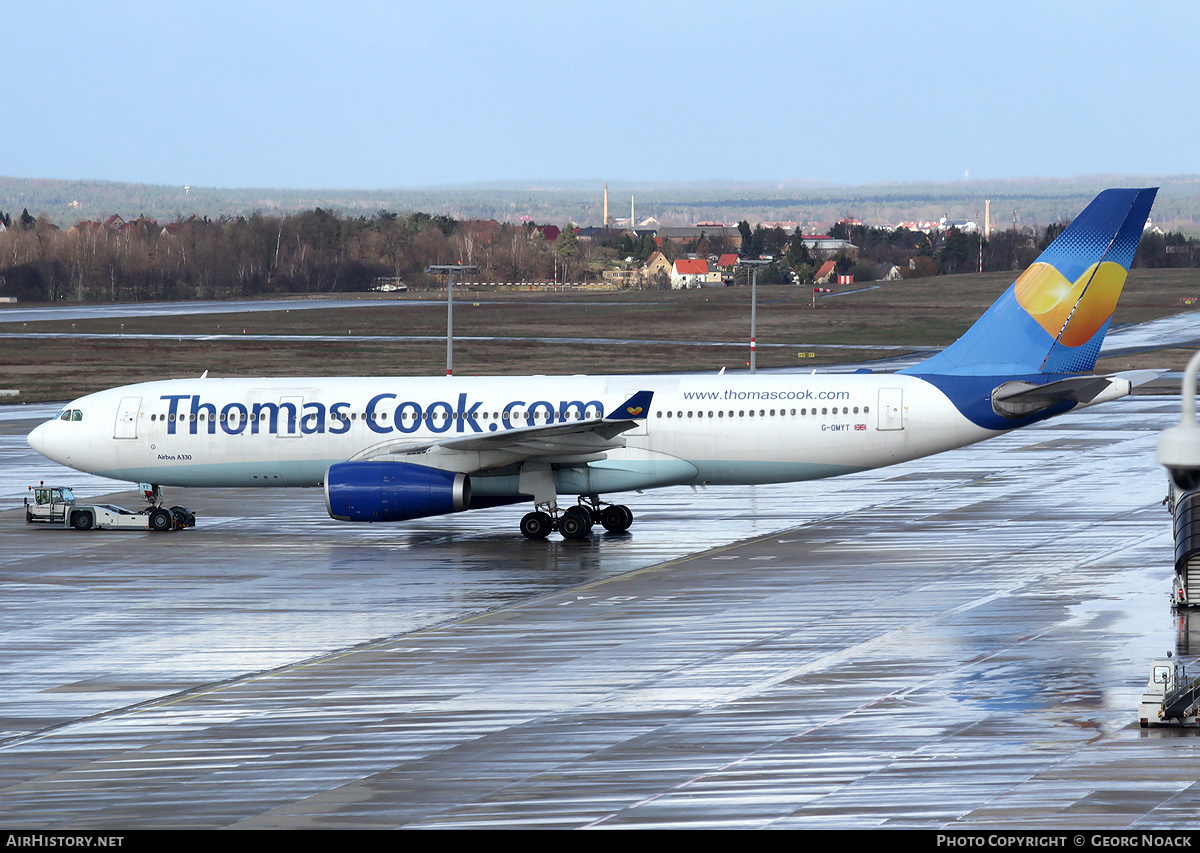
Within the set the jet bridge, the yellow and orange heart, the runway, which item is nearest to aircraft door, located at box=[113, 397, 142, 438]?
the runway

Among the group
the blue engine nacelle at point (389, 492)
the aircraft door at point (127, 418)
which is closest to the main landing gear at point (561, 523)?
the blue engine nacelle at point (389, 492)

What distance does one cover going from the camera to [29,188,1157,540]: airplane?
33.2m

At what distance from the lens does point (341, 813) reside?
1523 centimetres

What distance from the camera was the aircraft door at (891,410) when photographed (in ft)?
111

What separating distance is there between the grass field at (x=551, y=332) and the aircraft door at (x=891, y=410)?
161 feet

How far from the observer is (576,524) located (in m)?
34.2

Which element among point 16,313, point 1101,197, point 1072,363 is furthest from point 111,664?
point 16,313

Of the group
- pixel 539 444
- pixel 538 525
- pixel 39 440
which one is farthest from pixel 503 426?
pixel 39 440

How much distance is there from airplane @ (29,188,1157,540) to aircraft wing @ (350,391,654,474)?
5cm

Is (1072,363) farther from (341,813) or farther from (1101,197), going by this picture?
(341,813)

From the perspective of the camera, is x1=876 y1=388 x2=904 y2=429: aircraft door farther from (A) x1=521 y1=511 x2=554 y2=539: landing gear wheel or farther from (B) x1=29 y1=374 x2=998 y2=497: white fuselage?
(A) x1=521 y1=511 x2=554 y2=539: landing gear wheel

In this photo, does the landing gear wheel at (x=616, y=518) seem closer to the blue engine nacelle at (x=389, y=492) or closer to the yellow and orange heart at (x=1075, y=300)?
the blue engine nacelle at (x=389, y=492)

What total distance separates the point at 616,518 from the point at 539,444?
11.5 feet

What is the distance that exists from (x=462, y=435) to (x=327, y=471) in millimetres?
3497
